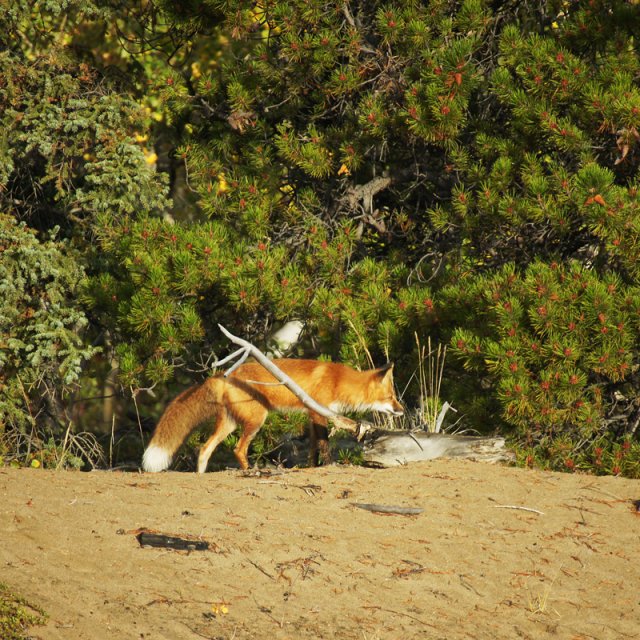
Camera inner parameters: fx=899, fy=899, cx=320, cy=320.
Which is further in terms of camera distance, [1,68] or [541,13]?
[541,13]

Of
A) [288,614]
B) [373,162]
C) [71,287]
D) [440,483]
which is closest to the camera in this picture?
[288,614]

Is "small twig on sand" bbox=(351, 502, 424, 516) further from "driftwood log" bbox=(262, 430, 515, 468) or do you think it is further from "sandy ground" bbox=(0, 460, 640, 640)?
"driftwood log" bbox=(262, 430, 515, 468)

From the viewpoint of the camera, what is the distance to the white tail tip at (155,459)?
28.8 ft

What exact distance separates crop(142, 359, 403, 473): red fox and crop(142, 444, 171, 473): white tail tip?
0.10 feet

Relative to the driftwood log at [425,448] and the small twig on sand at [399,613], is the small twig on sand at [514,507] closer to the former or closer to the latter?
the driftwood log at [425,448]

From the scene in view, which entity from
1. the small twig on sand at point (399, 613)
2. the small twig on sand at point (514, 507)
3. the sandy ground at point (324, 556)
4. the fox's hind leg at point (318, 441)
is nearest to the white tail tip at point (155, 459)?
the fox's hind leg at point (318, 441)

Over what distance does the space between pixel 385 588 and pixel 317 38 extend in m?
6.65

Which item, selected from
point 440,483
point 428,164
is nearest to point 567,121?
point 428,164

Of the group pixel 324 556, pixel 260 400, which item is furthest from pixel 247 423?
pixel 324 556

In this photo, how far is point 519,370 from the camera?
29.2ft

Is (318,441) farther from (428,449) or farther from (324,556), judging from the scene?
(324,556)

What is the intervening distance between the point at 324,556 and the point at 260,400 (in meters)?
3.43

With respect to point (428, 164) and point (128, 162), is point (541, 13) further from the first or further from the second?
point (128, 162)

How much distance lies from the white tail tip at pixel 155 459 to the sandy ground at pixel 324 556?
61.3 inches
